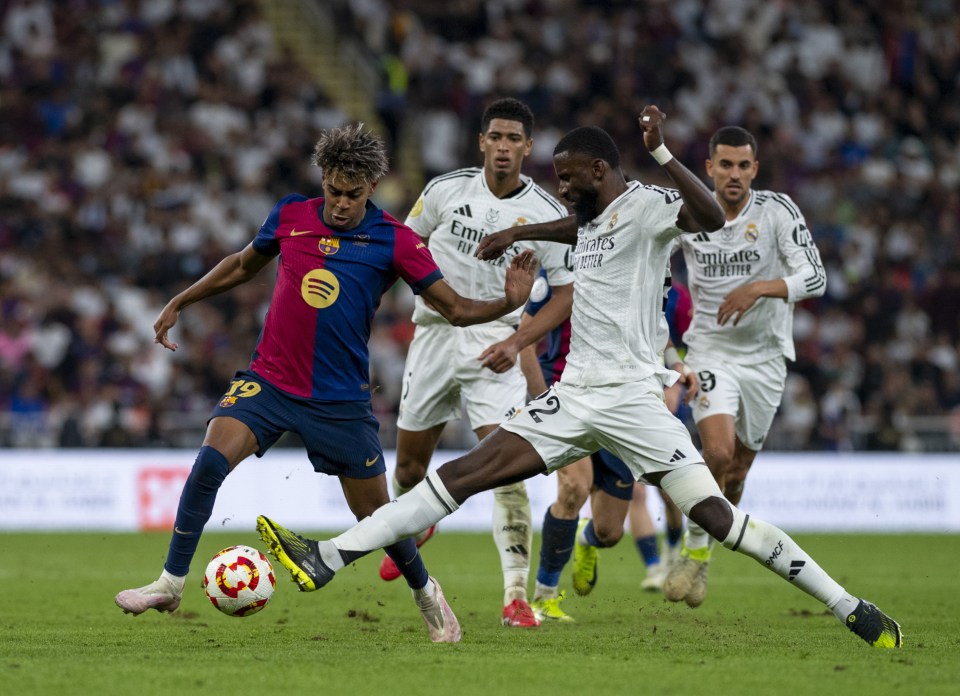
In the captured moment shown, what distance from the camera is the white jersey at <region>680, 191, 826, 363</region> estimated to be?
9.94 meters

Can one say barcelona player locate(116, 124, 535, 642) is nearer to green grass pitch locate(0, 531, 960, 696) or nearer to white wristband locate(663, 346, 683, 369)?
green grass pitch locate(0, 531, 960, 696)

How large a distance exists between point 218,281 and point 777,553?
11.0 ft

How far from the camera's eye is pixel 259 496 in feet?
60.0

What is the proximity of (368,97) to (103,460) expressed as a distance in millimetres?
11271

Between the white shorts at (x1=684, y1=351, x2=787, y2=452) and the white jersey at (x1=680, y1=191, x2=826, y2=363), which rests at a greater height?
the white jersey at (x1=680, y1=191, x2=826, y2=363)

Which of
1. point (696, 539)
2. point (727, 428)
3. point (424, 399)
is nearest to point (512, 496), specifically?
point (424, 399)

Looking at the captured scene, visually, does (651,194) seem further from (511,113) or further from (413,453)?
(413,453)

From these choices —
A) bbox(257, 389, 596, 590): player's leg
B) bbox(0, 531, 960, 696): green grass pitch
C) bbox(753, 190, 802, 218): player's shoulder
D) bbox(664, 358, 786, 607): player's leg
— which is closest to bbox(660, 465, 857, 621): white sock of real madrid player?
bbox(0, 531, 960, 696): green grass pitch

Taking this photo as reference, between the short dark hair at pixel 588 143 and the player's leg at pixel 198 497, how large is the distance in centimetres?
222

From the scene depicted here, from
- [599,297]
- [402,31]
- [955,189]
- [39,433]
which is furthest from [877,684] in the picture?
[402,31]

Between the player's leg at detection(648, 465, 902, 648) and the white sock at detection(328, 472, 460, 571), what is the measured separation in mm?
1182

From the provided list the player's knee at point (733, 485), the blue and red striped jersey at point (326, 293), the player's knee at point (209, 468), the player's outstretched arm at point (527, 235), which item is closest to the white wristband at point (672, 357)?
the player's knee at point (733, 485)

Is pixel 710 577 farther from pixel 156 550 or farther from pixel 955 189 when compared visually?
pixel 955 189

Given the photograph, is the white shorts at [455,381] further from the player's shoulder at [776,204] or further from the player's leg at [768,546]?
the player's leg at [768,546]
